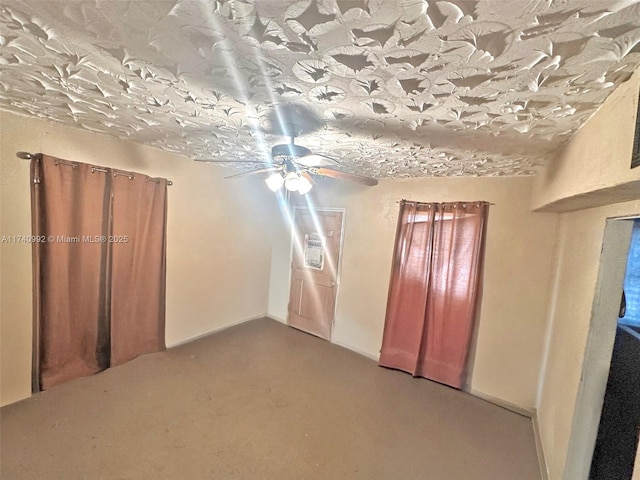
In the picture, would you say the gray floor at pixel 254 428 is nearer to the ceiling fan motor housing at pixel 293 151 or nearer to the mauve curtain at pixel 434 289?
the mauve curtain at pixel 434 289

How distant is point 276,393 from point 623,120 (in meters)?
3.01

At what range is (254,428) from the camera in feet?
7.34

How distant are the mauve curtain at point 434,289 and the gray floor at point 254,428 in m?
0.27

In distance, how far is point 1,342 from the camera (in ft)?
7.02

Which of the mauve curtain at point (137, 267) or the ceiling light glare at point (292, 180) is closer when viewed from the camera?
the ceiling light glare at point (292, 180)

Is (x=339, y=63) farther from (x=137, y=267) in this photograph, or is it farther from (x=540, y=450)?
(x=540, y=450)

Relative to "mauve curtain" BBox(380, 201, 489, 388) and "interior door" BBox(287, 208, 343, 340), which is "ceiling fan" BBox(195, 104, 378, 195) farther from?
"interior door" BBox(287, 208, 343, 340)

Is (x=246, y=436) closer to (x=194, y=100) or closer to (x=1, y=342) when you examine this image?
(x=1, y=342)

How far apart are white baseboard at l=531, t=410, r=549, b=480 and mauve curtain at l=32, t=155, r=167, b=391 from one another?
3727 millimetres

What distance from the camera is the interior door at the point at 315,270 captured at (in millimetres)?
3926

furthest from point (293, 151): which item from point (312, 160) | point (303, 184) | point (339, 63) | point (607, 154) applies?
point (607, 154)

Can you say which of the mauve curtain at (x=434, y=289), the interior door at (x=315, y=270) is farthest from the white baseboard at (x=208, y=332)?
the mauve curtain at (x=434, y=289)

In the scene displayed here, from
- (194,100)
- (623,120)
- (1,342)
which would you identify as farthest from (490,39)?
(1,342)

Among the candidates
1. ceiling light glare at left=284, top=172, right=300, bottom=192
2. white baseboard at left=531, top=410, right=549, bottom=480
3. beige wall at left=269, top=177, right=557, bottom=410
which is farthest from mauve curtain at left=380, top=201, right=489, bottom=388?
ceiling light glare at left=284, top=172, right=300, bottom=192
